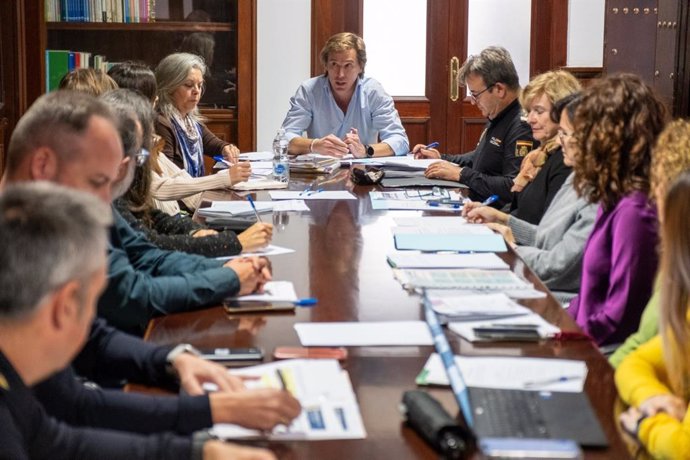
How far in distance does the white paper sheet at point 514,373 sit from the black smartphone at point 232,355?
0.31m

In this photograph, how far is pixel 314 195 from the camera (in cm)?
406

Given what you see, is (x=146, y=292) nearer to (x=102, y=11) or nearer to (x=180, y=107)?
(x=180, y=107)

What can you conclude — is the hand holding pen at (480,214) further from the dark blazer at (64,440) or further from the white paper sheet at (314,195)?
the dark blazer at (64,440)

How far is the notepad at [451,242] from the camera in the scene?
296 cm

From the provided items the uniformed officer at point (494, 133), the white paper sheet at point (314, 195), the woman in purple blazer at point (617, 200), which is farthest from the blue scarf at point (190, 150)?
the woman in purple blazer at point (617, 200)

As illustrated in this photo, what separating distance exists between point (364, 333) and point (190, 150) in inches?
107

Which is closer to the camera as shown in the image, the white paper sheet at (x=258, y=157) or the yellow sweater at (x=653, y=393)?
the yellow sweater at (x=653, y=393)

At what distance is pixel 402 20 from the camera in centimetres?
649

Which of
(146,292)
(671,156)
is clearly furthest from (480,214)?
(146,292)

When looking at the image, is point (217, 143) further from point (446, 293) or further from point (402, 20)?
point (446, 293)

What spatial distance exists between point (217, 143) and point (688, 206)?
367 centimetres

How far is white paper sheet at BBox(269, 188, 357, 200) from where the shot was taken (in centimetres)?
401

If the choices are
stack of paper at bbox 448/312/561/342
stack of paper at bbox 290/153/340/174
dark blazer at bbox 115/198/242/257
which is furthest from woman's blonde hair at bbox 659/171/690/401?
stack of paper at bbox 290/153/340/174

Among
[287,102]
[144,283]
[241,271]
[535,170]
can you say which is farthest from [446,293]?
[287,102]
